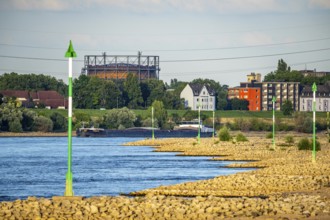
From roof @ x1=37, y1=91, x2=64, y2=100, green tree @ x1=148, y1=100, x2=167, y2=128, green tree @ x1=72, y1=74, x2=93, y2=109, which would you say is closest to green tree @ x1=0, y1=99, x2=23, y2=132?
green tree @ x1=148, y1=100, x2=167, y2=128

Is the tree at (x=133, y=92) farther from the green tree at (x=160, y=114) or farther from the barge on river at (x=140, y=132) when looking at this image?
the barge on river at (x=140, y=132)

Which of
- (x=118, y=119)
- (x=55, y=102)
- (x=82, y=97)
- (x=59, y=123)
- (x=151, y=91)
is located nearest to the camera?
(x=59, y=123)

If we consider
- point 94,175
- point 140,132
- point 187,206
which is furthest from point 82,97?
point 187,206

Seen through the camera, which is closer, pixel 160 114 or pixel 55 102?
pixel 160 114

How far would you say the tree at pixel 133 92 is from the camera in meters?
186

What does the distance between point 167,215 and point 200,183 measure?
43.8 ft

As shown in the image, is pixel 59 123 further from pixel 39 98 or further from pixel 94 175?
pixel 94 175

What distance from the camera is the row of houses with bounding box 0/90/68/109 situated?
185500 millimetres

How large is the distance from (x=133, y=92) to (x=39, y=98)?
774 inches

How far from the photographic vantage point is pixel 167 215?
24.8 metres

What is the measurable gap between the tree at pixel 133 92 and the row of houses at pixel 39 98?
11.8m

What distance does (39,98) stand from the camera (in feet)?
633

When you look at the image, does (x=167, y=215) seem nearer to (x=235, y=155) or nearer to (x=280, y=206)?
(x=280, y=206)

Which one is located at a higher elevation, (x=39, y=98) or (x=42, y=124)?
(x=39, y=98)
